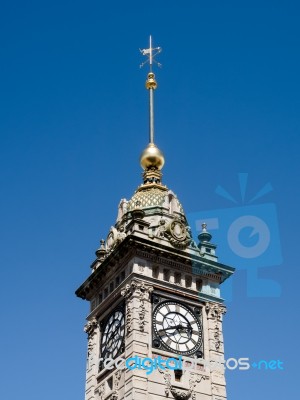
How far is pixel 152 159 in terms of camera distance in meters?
72.2

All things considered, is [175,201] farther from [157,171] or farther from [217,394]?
[217,394]

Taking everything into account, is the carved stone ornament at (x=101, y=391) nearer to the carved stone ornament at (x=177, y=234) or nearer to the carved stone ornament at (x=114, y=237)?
the carved stone ornament at (x=114, y=237)

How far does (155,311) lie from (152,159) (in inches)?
672

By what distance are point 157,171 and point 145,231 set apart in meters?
10.6

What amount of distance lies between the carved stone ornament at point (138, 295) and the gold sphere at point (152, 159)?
15.4 metres

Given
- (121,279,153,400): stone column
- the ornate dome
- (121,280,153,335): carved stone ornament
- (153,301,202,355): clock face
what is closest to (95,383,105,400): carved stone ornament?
(121,279,153,400): stone column

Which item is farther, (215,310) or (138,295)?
(215,310)

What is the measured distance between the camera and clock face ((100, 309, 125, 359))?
59000 millimetres

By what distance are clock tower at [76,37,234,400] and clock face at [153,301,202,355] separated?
7 centimetres

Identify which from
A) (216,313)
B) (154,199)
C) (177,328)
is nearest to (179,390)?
(177,328)

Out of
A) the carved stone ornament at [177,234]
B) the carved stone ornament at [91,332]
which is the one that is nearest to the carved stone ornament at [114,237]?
the carved stone ornament at [177,234]

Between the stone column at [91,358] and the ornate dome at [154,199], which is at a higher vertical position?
the ornate dome at [154,199]

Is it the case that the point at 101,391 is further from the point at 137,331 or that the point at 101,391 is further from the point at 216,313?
the point at 216,313

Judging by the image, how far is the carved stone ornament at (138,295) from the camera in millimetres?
57656
